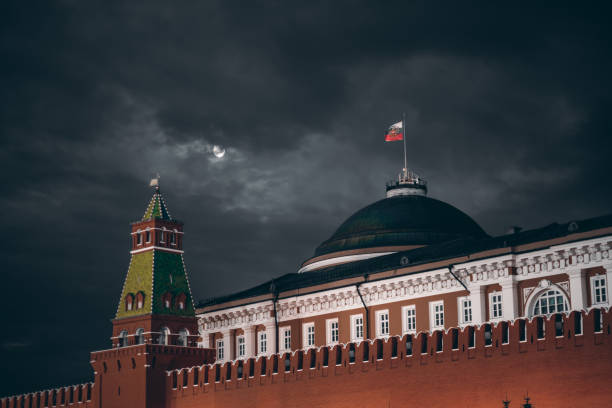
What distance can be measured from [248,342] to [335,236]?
9.19m

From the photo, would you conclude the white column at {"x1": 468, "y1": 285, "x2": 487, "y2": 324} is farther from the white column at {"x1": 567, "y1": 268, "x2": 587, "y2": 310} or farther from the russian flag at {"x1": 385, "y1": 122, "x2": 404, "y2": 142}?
the russian flag at {"x1": 385, "y1": 122, "x2": 404, "y2": 142}

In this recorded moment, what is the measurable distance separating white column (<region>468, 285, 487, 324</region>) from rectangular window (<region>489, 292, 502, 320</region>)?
0.31 meters

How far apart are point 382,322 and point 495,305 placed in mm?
6597

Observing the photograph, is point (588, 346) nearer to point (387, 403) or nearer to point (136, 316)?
point (387, 403)

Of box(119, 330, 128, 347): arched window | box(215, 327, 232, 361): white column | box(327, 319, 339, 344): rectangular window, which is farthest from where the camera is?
box(215, 327, 232, 361): white column

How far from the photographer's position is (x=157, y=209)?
2188 inches

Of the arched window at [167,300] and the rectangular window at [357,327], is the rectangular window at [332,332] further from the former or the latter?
the arched window at [167,300]

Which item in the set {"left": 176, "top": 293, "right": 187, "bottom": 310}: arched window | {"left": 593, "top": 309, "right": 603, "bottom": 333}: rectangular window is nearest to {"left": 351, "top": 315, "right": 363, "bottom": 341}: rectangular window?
{"left": 176, "top": 293, "right": 187, "bottom": 310}: arched window

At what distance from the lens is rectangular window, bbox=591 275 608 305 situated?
43.9 m

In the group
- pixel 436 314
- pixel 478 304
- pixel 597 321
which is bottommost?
pixel 597 321

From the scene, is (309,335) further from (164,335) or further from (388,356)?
(388,356)

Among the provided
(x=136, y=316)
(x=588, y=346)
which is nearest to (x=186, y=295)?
(x=136, y=316)

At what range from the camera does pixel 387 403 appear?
42.2m

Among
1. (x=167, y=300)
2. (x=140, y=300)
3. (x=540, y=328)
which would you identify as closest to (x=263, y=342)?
(x=167, y=300)
